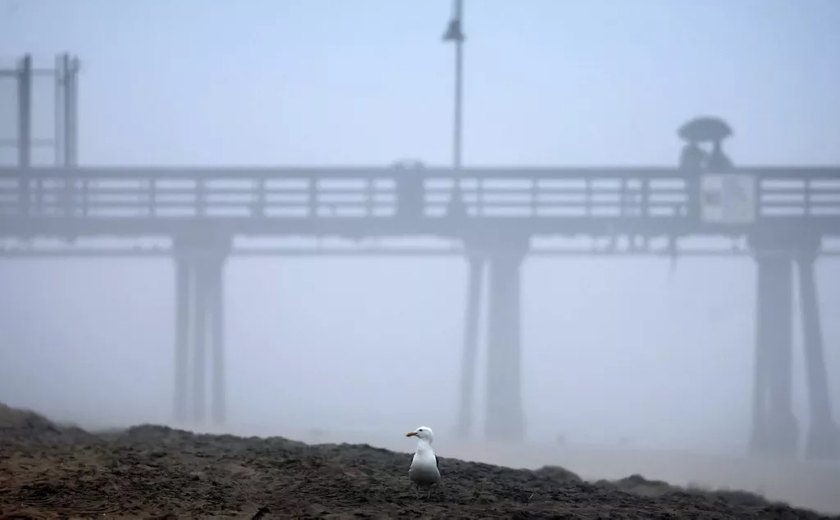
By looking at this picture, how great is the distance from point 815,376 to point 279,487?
550cm

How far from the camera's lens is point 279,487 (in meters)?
6.82

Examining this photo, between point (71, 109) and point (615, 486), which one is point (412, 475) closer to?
point (615, 486)

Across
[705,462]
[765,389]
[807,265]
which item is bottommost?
[705,462]

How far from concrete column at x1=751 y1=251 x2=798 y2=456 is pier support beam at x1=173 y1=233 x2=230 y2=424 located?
17.3ft

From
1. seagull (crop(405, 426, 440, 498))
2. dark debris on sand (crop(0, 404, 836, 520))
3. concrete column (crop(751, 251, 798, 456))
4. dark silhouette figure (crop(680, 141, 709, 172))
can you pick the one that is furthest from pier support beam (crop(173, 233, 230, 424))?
concrete column (crop(751, 251, 798, 456))

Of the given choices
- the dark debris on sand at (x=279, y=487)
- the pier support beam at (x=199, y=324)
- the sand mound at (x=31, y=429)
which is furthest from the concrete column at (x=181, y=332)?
the dark debris on sand at (x=279, y=487)

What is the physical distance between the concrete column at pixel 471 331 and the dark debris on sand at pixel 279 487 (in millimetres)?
1327

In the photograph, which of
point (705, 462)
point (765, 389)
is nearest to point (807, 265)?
point (765, 389)

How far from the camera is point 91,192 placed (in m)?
10.6

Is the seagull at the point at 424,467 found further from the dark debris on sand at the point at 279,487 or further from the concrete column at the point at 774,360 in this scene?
the concrete column at the point at 774,360

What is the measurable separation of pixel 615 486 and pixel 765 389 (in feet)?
6.89

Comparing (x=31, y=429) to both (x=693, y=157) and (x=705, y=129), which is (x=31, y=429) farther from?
(x=705, y=129)

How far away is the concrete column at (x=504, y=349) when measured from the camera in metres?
9.87

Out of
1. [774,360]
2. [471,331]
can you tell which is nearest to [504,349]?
[471,331]
